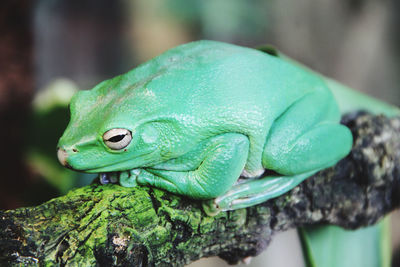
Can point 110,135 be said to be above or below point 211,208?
above

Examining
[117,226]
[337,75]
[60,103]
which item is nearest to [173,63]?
[117,226]

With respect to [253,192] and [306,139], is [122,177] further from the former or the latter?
[306,139]

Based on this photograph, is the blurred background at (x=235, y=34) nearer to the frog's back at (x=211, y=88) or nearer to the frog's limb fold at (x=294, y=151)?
the frog's back at (x=211, y=88)

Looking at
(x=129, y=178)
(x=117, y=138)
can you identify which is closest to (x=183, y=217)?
(x=129, y=178)

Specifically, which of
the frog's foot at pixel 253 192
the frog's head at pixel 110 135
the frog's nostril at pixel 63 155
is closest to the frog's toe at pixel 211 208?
the frog's foot at pixel 253 192

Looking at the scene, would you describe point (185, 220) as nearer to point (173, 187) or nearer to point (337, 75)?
point (173, 187)
